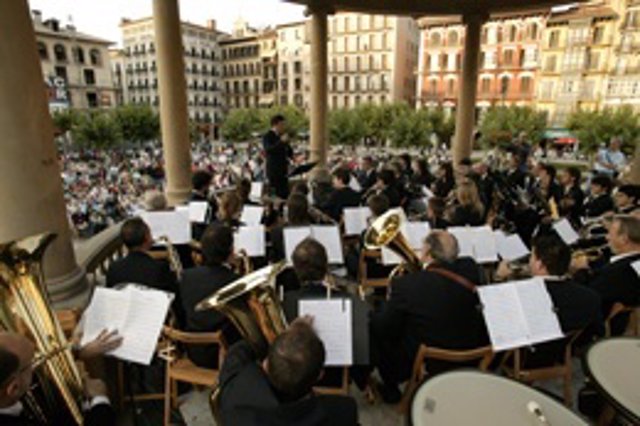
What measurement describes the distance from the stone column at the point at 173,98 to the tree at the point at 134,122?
119ft

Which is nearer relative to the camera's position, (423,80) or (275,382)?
(275,382)

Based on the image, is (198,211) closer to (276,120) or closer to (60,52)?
(276,120)

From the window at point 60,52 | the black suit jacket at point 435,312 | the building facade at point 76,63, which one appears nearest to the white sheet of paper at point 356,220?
the black suit jacket at point 435,312

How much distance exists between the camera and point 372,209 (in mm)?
5262

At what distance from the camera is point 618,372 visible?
8.21 ft

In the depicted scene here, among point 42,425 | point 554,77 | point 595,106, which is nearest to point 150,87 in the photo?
point 554,77

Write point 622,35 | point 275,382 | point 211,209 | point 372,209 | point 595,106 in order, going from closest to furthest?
1. point 275,382
2. point 372,209
3. point 211,209
4. point 622,35
5. point 595,106

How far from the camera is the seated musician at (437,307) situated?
3.03 meters

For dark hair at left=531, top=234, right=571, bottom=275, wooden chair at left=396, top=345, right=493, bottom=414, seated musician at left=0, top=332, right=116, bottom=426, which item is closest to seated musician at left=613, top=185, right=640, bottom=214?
dark hair at left=531, top=234, right=571, bottom=275

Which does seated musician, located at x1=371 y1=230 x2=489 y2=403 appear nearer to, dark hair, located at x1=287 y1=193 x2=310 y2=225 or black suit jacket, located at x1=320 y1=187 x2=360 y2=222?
dark hair, located at x1=287 y1=193 x2=310 y2=225

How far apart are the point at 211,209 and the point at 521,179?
633 cm

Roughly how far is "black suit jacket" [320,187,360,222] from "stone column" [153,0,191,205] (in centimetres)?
284

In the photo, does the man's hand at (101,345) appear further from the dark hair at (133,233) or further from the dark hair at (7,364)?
the dark hair at (133,233)

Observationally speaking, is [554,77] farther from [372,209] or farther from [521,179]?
[372,209]
